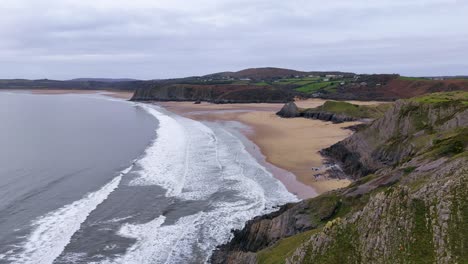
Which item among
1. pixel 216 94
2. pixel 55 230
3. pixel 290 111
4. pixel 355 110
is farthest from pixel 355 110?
pixel 216 94

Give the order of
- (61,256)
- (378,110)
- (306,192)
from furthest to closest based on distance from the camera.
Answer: (378,110) < (306,192) < (61,256)

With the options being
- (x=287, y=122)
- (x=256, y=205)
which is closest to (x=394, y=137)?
(x=256, y=205)

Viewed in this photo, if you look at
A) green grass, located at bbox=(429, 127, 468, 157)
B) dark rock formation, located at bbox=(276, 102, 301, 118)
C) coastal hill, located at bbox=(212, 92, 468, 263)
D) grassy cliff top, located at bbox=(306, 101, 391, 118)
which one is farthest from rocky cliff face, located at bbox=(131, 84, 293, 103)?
green grass, located at bbox=(429, 127, 468, 157)

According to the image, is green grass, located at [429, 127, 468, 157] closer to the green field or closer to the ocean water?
the ocean water

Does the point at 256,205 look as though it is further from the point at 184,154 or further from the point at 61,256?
the point at 184,154

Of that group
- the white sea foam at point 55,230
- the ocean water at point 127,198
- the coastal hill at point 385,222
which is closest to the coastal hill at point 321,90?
the ocean water at point 127,198

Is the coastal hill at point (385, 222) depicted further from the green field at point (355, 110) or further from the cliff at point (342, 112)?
the green field at point (355, 110)

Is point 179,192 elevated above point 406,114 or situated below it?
below
